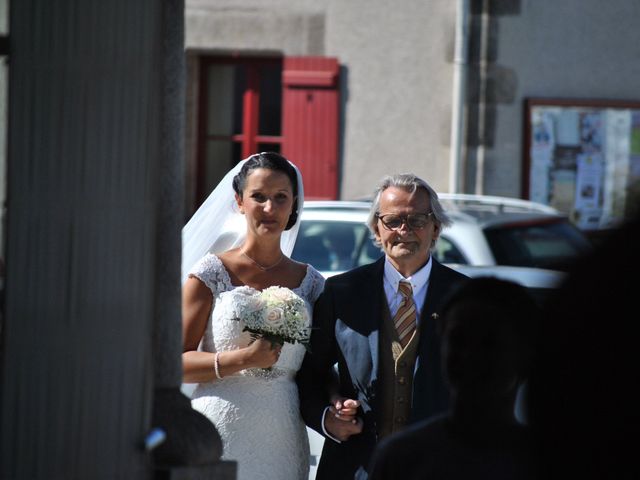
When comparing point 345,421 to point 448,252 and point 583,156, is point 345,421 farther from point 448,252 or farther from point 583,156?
point 583,156

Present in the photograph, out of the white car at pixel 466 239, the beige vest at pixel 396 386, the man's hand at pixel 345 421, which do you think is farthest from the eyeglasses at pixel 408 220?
the white car at pixel 466 239

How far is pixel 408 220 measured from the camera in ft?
12.5

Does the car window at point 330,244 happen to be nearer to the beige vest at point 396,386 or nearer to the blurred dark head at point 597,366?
the beige vest at point 396,386

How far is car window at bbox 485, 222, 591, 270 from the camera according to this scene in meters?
6.88

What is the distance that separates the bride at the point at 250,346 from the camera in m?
4.00

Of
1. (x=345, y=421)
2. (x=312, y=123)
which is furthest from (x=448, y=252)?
(x=312, y=123)

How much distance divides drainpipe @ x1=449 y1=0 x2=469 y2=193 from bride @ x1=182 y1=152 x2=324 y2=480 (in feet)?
25.4

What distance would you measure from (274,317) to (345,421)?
44 centimetres

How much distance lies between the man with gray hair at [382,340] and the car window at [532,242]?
3039 millimetres

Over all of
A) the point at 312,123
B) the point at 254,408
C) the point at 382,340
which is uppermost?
the point at 312,123

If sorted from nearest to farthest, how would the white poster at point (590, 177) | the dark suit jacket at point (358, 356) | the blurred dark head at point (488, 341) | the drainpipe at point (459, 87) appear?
the blurred dark head at point (488, 341) < the dark suit jacket at point (358, 356) < the drainpipe at point (459, 87) < the white poster at point (590, 177)

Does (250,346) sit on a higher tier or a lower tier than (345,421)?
higher

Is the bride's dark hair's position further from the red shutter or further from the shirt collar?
the red shutter

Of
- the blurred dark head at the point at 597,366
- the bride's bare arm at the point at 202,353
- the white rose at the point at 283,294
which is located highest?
the blurred dark head at the point at 597,366
